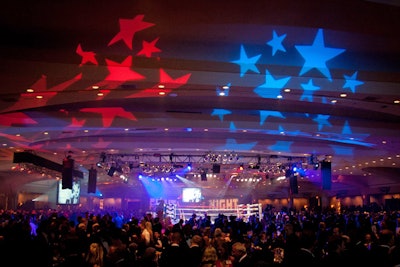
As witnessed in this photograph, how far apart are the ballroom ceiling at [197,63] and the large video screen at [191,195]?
926 inches

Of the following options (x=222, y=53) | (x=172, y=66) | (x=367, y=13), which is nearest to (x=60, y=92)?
(x=172, y=66)

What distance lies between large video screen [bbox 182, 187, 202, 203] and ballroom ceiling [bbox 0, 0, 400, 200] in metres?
23.5

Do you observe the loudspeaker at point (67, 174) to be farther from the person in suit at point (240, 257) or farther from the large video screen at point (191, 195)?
the large video screen at point (191, 195)

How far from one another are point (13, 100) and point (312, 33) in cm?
661

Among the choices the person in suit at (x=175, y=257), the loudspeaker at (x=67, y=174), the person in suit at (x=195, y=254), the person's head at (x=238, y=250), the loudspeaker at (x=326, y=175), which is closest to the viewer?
the person's head at (x=238, y=250)

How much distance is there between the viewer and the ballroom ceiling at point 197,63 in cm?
624

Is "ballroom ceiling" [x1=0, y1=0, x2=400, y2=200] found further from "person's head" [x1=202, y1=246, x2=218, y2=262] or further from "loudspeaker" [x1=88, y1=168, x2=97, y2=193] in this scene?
"loudspeaker" [x1=88, y1=168, x2=97, y2=193]

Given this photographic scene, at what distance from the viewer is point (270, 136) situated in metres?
17.3

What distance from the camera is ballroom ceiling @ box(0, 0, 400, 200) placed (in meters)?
6.24

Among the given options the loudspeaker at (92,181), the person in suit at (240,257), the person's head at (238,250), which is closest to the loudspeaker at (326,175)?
the loudspeaker at (92,181)

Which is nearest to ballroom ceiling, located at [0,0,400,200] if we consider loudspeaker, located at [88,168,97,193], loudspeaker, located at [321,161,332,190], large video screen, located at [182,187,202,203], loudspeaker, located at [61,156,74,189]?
loudspeaker, located at [61,156,74,189]

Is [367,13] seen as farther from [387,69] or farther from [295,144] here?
[295,144]

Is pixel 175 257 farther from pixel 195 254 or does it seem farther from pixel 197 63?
pixel 197 63

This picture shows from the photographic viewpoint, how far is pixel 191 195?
3681 cm
